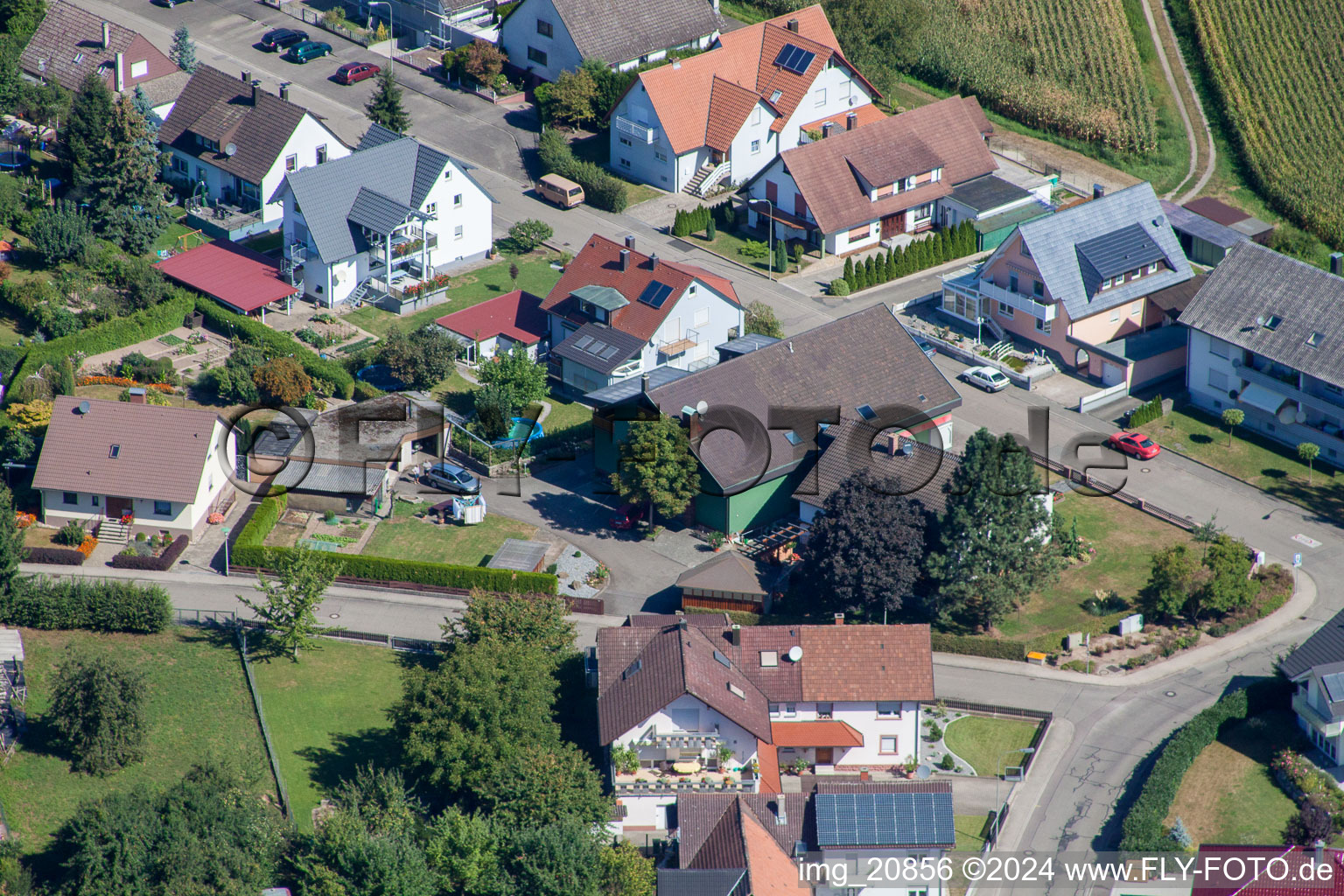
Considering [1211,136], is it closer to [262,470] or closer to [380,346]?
[380,346]

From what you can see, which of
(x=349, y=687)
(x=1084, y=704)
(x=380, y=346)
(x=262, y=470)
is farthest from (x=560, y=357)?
(x=1084, y=704)

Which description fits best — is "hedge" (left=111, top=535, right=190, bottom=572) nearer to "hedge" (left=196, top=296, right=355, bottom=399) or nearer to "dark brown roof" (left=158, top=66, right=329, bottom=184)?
"hedge" (left=196, top=296, right=355, bottom=399)

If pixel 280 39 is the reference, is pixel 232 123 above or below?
below

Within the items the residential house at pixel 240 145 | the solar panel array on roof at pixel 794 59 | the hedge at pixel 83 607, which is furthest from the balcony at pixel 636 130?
the hedge at pixel 83 607

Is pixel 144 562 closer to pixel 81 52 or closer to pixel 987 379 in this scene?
pixel 987 379

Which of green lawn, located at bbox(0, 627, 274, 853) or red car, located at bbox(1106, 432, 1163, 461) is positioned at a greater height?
red car, located at bbox(1106, 432, 1163, 461)

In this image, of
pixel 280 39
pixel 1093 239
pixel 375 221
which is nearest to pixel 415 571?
pixel 375 221

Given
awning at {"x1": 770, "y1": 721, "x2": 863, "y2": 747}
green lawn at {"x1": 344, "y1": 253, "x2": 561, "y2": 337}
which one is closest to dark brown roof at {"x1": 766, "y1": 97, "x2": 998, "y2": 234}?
green lawn at {"x1": 344, "y1": 253, "x2": 561, "y2": 337}
